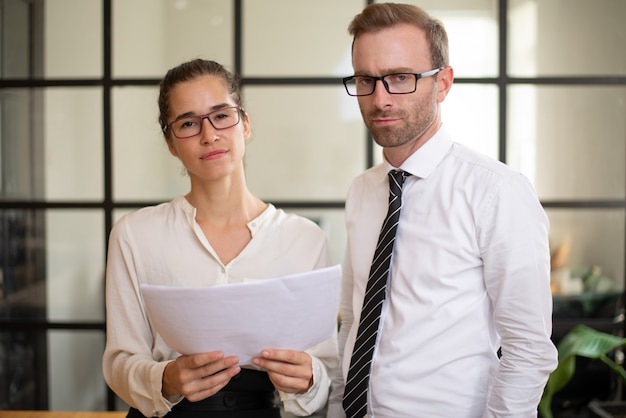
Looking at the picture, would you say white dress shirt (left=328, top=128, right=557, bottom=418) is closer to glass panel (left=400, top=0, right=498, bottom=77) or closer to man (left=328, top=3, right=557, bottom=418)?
man (left=328, top=3, right=557, bottom=418)

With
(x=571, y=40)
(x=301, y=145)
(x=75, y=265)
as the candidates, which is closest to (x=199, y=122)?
(x=301, y=145)

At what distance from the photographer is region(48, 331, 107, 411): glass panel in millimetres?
3275

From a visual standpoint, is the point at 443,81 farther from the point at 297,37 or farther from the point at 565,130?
the point at 565,130

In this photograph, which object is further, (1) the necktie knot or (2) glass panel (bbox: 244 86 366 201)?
(2) glass panel (bbox: 244 86 366 201)

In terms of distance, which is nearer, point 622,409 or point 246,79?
point 622,409

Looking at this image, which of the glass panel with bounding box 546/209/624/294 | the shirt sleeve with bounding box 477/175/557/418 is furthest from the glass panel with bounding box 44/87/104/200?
the shirt sleeve with bounding box 477/175/557/418

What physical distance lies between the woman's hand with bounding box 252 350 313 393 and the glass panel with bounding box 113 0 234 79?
1.98 m

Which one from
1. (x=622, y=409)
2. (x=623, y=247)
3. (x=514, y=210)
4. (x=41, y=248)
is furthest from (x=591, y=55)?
(x=41, y=248)

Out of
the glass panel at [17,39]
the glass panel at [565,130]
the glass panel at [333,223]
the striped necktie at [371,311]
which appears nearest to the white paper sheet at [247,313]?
the striped necktie at [371,311]


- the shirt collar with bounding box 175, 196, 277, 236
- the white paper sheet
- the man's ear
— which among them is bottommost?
the white paper sheet

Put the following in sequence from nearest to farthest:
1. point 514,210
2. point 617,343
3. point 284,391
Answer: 1. point 514,210
2. point 284,391
3. point 617,343

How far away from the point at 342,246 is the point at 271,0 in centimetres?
116

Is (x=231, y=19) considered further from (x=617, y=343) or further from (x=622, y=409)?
(x=622, y=409)

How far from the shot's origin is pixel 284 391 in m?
1.51
